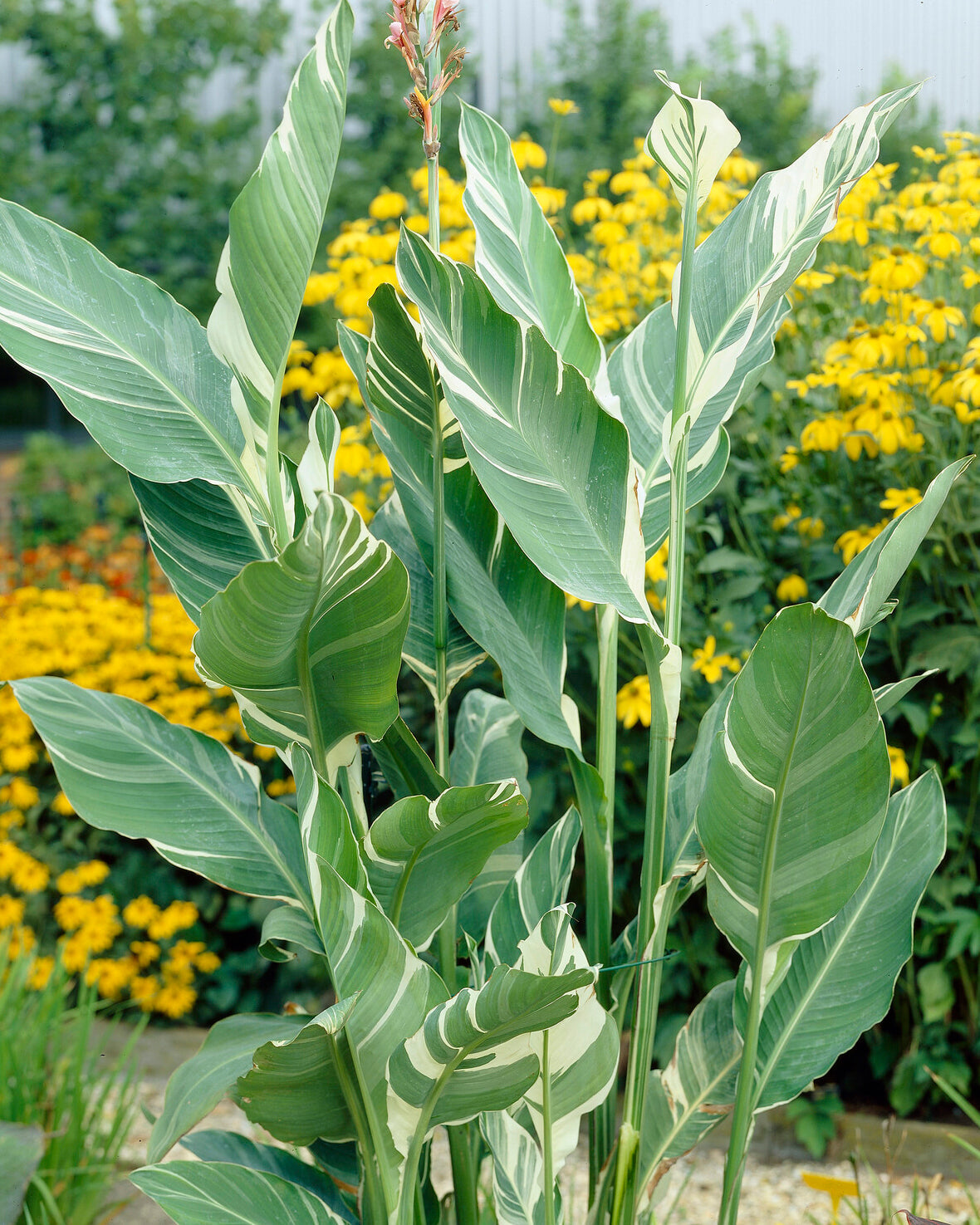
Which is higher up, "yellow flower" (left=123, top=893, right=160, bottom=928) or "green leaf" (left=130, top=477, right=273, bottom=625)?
"green leaf" (left=130, top=477, right=273, bottom=625)

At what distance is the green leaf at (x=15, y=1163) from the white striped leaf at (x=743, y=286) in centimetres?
98

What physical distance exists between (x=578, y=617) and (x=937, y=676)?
1.98ft

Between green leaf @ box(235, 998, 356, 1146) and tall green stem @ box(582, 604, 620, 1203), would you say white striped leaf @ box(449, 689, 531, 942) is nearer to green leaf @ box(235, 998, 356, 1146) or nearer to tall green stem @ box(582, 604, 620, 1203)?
tall green stem @ box(582, 604, 620, 1203)

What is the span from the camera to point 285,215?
0.80 m

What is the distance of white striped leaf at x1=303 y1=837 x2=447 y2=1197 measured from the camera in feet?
2.54

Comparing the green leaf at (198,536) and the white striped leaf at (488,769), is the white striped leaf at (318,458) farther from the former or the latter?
the white striped leaf at (488,769)

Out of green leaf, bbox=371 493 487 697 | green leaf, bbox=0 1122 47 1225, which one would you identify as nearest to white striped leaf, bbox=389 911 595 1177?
green leaf, bbox=371 493 487 697

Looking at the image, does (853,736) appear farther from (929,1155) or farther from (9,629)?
(9,629)

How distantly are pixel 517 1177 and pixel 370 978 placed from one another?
0.27 m

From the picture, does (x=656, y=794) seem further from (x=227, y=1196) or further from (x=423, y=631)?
(x=227, y=1196)

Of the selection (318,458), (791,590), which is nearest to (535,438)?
(318,458)

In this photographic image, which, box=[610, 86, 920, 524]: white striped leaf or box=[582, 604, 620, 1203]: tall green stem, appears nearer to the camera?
box=[610, 86, 920, 524]: white striped leaf

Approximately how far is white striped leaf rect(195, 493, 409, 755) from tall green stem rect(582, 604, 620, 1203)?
24 cm

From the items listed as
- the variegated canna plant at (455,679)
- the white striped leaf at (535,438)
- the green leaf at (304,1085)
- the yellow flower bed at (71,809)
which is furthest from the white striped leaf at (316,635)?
the yellow flower bed at (71,809)
